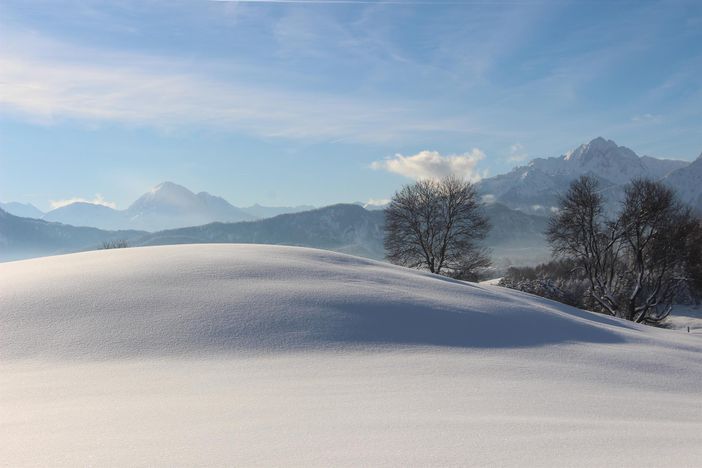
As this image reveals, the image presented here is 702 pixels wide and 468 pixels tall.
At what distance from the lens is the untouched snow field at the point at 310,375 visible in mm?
4699

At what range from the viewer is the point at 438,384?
7.18 meters

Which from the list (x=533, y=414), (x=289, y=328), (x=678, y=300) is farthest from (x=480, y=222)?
(x=678, y=300)

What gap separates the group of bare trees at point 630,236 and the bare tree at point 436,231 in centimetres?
545

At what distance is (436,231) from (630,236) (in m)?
11.5

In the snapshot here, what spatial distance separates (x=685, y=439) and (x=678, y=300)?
58.4 m

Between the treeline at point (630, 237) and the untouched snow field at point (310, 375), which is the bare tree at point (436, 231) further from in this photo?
the untouched snow field at point (310, 375)

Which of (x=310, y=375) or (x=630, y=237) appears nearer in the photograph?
(x=310, y=375)

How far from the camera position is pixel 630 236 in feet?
96.5

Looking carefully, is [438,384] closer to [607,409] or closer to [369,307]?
[607,409]

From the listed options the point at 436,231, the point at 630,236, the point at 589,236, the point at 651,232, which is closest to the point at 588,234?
the point at 589,236

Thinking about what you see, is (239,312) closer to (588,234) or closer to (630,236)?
(588,234)

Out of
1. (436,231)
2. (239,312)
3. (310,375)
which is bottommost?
(310,375)

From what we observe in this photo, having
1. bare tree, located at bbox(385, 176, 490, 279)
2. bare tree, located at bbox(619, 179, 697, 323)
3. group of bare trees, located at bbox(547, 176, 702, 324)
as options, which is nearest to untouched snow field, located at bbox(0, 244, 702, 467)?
bare tree, located at bbox(619, 179, 697, 323)

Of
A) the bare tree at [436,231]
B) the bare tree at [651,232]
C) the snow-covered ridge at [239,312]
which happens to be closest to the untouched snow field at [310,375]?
the snow-covered ridge at [239,312]
